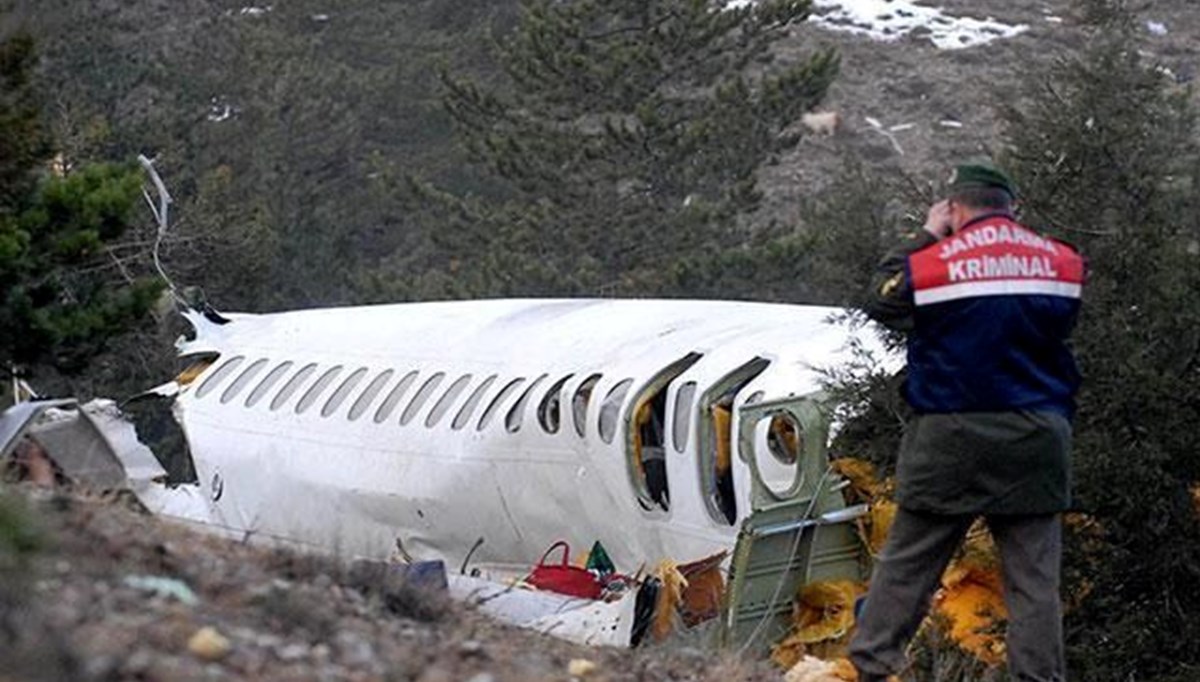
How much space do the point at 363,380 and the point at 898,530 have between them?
1012cm

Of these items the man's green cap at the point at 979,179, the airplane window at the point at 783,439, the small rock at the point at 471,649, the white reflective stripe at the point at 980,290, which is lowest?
the airplane window at the point at 783,439

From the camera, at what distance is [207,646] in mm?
4836

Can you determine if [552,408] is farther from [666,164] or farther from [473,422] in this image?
[666,164]

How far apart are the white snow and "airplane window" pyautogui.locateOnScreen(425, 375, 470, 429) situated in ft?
122

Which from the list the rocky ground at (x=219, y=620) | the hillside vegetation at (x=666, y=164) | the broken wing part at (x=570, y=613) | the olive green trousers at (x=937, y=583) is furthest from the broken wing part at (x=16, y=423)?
the olive green trousers at (x=937, y=583)

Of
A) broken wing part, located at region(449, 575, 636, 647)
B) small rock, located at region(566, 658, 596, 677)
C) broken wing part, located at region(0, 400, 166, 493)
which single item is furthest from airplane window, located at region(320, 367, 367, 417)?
small rock, located at region(566, 658, 596, 677)

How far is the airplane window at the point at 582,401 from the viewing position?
13.7 m

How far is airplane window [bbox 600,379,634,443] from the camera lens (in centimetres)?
1323

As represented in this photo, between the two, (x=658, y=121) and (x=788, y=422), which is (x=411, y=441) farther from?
(x=658, y=121)

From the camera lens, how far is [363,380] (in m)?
16.6

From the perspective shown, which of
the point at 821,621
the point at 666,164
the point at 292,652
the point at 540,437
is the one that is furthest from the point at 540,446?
the point at 666,164

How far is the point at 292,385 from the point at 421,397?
2.17 meters

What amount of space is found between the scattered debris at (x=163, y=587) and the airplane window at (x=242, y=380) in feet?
41.8

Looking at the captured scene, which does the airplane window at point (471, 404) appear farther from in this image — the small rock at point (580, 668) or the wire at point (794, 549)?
the small rock at point (580, 668)
